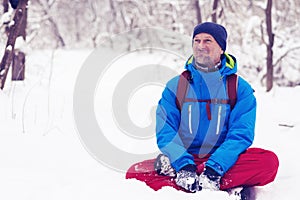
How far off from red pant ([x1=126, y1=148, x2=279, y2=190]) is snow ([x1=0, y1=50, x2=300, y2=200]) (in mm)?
132

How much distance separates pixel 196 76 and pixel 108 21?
16432 millimetres

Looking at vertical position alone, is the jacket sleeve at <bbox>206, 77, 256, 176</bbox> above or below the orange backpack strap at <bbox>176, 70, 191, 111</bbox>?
below

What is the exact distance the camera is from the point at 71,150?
3.49 m

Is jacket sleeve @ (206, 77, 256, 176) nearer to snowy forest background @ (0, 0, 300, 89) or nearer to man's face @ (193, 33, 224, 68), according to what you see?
man's face @ (193, 33, 224, 68)

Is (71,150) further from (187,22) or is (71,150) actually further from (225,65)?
(187,22)

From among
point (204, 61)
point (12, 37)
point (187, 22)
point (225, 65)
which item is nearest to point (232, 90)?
point (225, 65)

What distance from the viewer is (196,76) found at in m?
2.88

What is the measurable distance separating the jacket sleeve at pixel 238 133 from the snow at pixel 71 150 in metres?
0.23

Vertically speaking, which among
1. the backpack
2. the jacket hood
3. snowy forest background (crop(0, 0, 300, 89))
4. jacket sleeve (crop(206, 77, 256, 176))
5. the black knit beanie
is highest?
snowy forest background (crop(0, 0, 300, 89))

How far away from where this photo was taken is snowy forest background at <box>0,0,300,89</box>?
1017 centimetres

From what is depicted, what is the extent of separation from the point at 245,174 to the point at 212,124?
1.36 feet

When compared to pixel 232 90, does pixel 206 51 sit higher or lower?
higher

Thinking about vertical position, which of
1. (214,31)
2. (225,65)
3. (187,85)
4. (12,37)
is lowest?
(187,85)

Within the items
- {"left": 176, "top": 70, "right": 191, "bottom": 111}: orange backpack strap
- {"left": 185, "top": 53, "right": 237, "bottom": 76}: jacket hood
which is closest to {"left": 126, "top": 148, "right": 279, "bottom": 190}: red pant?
{"left": 176, "top": 70, "right": 191, "bottom": 111}: orange backpack strap
